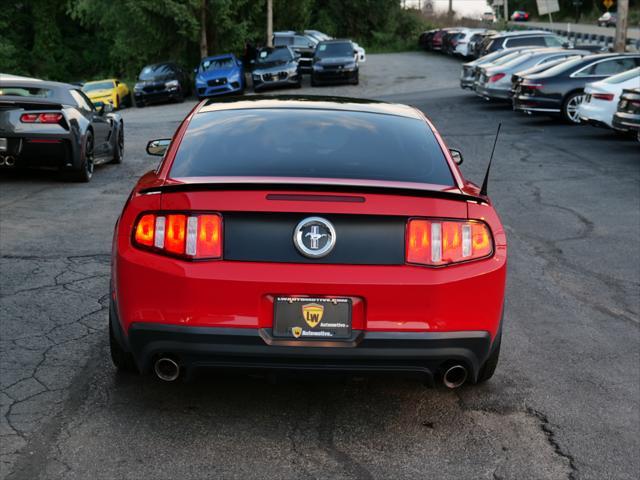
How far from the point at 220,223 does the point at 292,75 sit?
3325 cm

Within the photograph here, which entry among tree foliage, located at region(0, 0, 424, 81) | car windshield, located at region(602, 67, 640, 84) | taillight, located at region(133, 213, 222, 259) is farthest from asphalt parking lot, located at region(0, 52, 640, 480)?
tree foliage, located at region(0, 0, 424, 81)

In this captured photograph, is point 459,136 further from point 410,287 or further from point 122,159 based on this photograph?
point 410,287

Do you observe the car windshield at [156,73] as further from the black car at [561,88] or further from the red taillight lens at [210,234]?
the red taillight lens at [210,234]

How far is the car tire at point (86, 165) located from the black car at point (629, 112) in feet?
29.4

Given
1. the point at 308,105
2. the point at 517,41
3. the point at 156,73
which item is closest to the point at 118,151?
the point at 308,105

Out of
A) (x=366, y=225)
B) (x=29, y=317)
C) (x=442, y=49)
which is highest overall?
(x=366, y=225)

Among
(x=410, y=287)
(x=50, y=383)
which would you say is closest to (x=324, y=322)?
(x=410, y=287)

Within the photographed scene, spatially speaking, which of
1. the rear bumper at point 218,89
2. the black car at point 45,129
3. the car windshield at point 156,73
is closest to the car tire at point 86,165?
the black car at point 45,129

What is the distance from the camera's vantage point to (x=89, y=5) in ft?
165

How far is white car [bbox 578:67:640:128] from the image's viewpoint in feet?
64.5

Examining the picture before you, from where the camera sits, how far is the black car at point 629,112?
17078 mm

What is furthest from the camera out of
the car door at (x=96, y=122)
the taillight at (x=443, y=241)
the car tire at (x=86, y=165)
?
the car door at (x=96, y=122)

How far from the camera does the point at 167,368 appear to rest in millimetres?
4656

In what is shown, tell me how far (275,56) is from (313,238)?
34159 millimetres
